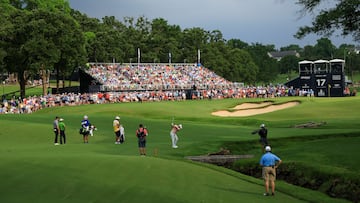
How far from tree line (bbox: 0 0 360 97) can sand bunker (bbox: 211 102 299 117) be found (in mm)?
22893

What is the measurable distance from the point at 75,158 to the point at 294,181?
9216 millimetres

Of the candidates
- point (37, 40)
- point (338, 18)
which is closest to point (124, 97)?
point (37, 40)

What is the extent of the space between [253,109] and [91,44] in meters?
43.7

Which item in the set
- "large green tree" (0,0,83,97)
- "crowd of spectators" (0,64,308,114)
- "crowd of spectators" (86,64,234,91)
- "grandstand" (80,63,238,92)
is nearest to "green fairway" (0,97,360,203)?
"crowd of spectators" (0,64,308,114)

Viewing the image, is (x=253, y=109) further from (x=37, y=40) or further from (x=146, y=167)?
(x=146, y=167)

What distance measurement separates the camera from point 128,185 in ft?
57.0

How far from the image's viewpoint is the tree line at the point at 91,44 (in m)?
71.6

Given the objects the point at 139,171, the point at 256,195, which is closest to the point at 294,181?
the point at 256,195

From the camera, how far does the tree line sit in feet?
235

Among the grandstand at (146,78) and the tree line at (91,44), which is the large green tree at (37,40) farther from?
the grandstand at (146,78)

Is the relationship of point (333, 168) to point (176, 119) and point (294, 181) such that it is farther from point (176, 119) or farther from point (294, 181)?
point (176, 119)

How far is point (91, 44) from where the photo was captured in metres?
96.9

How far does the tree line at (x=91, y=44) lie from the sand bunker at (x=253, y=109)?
22.9m

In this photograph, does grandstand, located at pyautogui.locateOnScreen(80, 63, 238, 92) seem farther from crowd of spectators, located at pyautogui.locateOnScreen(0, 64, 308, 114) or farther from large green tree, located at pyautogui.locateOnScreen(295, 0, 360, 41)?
large green tree, located at pyautogui.locateOnScreen(295, 0, 360, 41)
